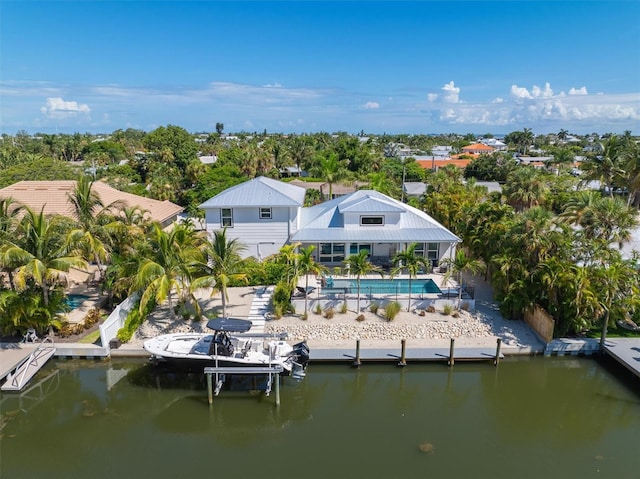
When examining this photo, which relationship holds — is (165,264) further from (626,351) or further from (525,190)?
(525,190)

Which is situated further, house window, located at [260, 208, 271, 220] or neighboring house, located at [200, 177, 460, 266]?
house window, located at [260, 208, 271, 220]

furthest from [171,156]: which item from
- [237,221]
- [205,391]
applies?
[205,391]

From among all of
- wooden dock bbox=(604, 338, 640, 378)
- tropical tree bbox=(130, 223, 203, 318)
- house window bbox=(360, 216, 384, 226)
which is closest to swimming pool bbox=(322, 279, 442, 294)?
house window bbox=(360, 216, 384, 226)

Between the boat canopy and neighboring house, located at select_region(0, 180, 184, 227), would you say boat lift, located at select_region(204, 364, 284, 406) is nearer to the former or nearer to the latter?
the boat canopy

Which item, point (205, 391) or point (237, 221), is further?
point (237, 221)

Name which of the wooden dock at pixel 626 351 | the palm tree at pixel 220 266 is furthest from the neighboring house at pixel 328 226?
the wooden dock at pixel 626 351

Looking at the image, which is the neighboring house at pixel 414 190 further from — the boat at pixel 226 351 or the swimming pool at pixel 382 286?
the boat at pixel 226 351

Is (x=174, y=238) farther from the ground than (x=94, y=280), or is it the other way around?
(x=174, y=238)

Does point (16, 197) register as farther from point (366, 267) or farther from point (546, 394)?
point (546, 394)
